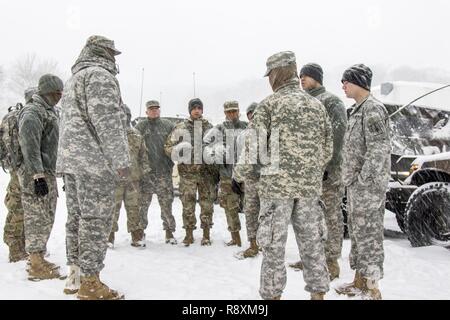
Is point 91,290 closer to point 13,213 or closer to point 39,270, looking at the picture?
point 39,270

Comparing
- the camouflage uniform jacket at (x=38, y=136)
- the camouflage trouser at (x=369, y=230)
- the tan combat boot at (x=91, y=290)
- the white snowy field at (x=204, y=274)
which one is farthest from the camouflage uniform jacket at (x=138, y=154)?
the camouflage trouser at (x=369, y=230)

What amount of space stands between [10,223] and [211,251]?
96.1 inches

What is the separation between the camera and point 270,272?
2.98 meters

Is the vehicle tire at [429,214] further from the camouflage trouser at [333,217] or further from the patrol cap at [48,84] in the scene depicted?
the patrol cap at [48,84]

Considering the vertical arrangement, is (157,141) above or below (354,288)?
above

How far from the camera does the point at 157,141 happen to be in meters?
6.11

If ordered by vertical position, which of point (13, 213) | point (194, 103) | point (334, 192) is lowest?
point (13, 213)

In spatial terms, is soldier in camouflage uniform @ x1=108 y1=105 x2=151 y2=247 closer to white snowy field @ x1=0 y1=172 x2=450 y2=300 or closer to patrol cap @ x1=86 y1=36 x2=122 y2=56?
white snowy field @ x1=0 y1=172 x2=450 y2=300

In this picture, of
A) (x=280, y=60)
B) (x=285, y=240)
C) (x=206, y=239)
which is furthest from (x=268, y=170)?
(x=206, y=239)

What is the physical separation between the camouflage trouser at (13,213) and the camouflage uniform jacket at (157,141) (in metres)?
1.91

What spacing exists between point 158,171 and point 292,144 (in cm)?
332

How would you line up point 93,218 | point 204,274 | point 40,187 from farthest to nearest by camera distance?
point 204,274
point 40,187
point 93,218

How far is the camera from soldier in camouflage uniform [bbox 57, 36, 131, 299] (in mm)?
3264
